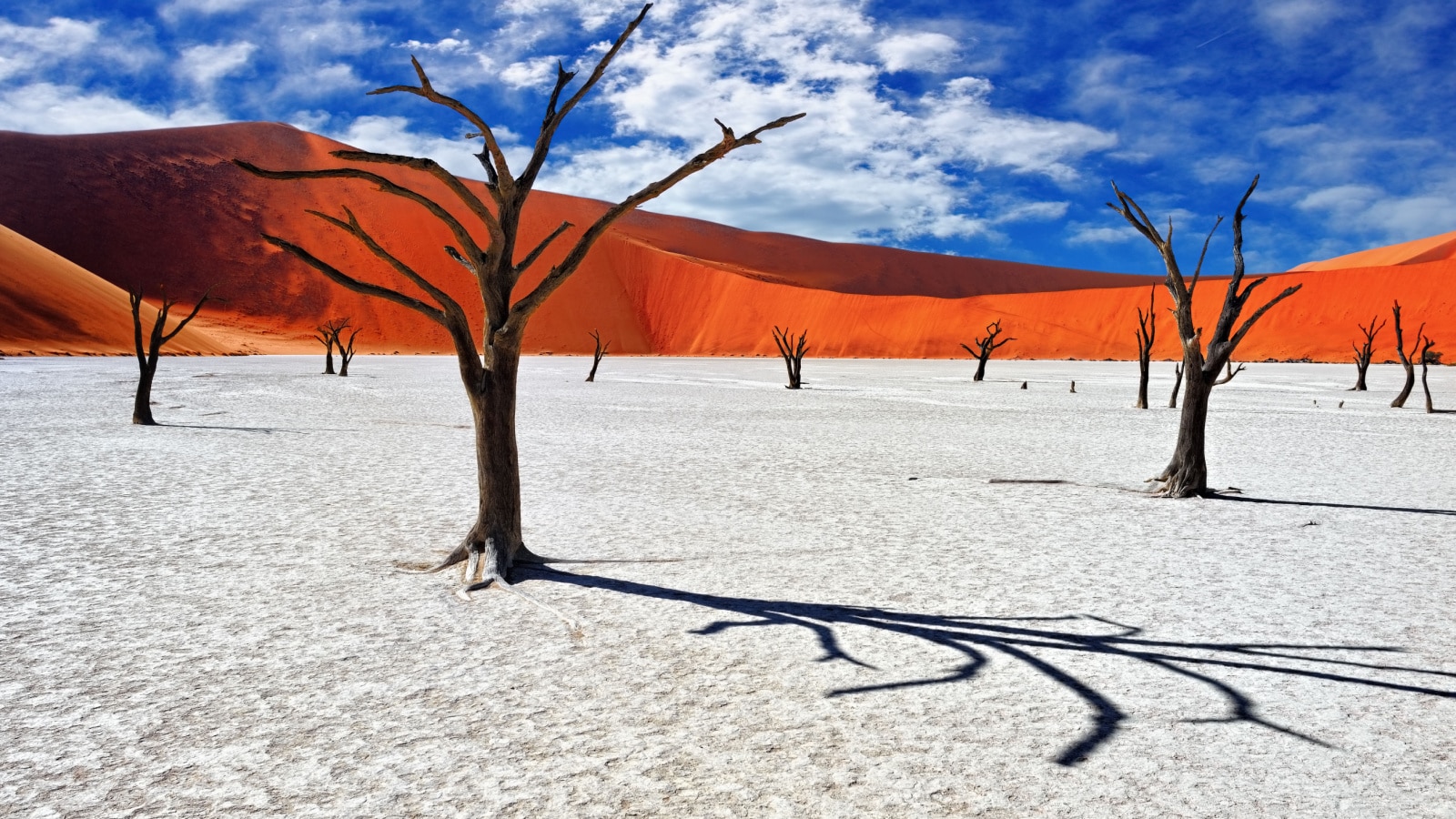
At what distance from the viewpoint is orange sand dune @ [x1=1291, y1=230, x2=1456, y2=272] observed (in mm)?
107438

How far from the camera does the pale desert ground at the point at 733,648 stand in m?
2.87

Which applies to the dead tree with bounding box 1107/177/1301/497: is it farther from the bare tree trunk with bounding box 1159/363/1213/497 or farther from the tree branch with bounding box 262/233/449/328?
the tree branch with bounding box 262/233/449/328

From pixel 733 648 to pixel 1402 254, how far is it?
140 m

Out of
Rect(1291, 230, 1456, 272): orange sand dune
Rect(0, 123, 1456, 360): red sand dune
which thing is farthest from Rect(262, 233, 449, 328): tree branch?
Rect(1291, 230, 1456, 272): orange sand dune

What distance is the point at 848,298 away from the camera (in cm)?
8644

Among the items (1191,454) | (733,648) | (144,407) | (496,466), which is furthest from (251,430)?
(1191,454)

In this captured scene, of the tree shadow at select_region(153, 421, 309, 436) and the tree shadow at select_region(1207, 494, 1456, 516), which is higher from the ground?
the tree shadow at select_region(1207, 494, 1456, 516)

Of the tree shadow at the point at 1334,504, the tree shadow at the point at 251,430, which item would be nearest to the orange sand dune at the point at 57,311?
the tree shadow at the point at 251,430

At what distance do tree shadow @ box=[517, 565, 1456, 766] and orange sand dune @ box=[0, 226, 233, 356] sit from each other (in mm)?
51014

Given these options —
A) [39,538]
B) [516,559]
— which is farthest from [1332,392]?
[39,538]

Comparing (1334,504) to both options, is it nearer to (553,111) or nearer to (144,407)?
(553,111)

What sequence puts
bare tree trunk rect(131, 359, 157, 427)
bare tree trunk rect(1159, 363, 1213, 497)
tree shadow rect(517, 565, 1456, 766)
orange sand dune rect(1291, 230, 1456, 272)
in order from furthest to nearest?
orange sand dune rect(1291, 230, 1456, 272) < bare tree trunk rect(131, 359, 157, 427) < bare tree trunk rect(1159, 363, 1213, 497) < tree shadow rect(517, 565, 1456, 766)

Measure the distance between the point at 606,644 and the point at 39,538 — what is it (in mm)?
4433

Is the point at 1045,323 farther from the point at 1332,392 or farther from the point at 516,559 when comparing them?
the point at 516,559
